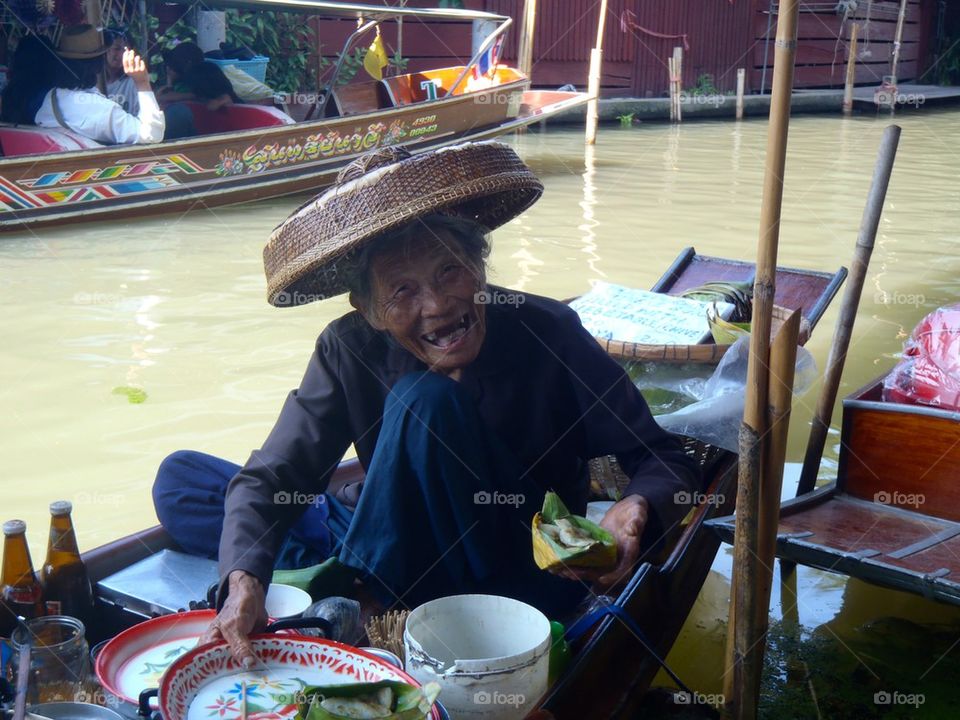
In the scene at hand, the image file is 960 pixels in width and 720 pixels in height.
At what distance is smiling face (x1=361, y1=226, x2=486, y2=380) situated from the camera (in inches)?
80.4

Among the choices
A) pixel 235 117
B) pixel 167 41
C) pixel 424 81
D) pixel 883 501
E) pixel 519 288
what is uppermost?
pixel 167 41

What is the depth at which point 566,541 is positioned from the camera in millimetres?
1835

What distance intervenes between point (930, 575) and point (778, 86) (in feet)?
3.58

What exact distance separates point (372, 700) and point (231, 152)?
6702mm

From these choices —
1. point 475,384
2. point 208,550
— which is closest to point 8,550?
point 208,550

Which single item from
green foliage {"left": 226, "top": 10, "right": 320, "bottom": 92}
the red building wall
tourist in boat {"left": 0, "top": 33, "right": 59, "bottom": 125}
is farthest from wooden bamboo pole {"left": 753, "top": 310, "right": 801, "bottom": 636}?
the red building wall

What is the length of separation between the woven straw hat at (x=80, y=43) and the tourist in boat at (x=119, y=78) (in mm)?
205

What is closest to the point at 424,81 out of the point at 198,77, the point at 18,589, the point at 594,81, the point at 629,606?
the point at 594,81

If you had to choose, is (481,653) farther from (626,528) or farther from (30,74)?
(30,74)

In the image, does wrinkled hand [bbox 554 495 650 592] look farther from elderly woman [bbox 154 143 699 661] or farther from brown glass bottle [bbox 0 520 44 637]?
brown glass bottle [bbox 0 520 44 637]

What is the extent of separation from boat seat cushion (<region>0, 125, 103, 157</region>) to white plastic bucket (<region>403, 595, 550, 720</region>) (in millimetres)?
6183

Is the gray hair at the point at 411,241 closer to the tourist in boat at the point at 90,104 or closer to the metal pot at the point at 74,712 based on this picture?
the metal pot at the point at 74,712

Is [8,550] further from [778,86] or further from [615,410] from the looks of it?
[778,86]

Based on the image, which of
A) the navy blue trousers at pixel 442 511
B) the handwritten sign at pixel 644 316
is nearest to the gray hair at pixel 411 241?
the navy blue trousers at pixel 442 511
